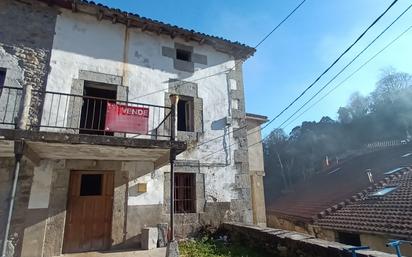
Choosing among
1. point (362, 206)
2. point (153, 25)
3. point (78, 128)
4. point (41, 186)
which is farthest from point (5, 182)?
point (362, 206)

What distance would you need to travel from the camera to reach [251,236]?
7.19 metres

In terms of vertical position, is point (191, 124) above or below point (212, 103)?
below

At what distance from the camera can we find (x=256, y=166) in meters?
11.5

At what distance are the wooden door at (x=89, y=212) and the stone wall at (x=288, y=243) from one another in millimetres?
3604

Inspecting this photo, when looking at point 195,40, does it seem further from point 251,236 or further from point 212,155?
point 251,236

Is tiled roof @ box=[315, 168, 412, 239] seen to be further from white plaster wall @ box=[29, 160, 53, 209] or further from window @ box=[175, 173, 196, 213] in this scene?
white plaster wall @ box=[29, 160, 53, 209]

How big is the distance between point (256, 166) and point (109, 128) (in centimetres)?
697

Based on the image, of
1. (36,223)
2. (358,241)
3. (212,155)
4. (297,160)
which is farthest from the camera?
(297,160)

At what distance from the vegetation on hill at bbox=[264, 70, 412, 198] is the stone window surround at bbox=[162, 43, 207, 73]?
844 inches

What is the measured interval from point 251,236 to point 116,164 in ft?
13.7

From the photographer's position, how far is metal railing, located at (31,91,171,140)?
646cm

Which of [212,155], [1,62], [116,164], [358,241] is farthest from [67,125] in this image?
[358,241]

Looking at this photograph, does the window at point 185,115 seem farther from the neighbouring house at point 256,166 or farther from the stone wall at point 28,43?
the stone wall at point 28,43

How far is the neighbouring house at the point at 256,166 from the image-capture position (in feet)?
36.0
